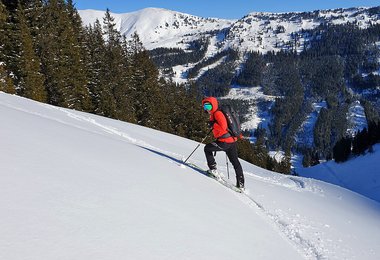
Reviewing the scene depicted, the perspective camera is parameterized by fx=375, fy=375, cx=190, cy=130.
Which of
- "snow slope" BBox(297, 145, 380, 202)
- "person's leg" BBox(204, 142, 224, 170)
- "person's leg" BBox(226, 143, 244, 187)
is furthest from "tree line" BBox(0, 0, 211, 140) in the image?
"snow slope" BBox(297, 145, 380, 202)

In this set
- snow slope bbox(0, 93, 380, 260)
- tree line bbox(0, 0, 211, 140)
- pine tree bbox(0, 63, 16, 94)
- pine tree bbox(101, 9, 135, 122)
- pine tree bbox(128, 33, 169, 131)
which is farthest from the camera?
pine tree bbox(128, 33, 169, 131)

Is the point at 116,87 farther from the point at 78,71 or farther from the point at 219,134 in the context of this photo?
the point at 219,134

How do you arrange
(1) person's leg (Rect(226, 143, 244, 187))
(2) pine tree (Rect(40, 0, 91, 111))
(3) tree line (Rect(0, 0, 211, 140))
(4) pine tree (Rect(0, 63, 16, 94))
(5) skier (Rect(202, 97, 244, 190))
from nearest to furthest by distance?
(5) skier (Rect(202, 97, 244, 190)) < (1) person's leg (Rect(226, 143, 244, 187)) < (4) pine tree (Rect(0, 63, 16, 94)) < (3) tree line (Rect(0, 0, 211, 140)) < (2) pine tree (Rect(40, 0, 91, 111))

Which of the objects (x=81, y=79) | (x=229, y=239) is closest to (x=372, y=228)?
(x=229, y=239)

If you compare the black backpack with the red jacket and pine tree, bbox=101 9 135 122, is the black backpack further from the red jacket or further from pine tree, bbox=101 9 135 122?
pine tree, bbox=101 9 135 122

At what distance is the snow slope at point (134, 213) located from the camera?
4426 mm

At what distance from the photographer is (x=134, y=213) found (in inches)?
229

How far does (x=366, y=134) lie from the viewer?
106812 millimetres

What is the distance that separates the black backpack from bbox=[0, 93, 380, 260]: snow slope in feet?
5.12

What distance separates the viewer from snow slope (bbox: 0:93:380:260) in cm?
443

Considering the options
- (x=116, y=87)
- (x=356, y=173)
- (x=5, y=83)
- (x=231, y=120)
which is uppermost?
(x=116, y=87)

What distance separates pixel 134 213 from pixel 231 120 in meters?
5.28

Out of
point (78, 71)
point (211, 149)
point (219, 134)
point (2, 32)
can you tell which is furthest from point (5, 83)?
point (219, 134)

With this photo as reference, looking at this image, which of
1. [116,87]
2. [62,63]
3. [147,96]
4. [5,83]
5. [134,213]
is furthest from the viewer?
[147,96]
